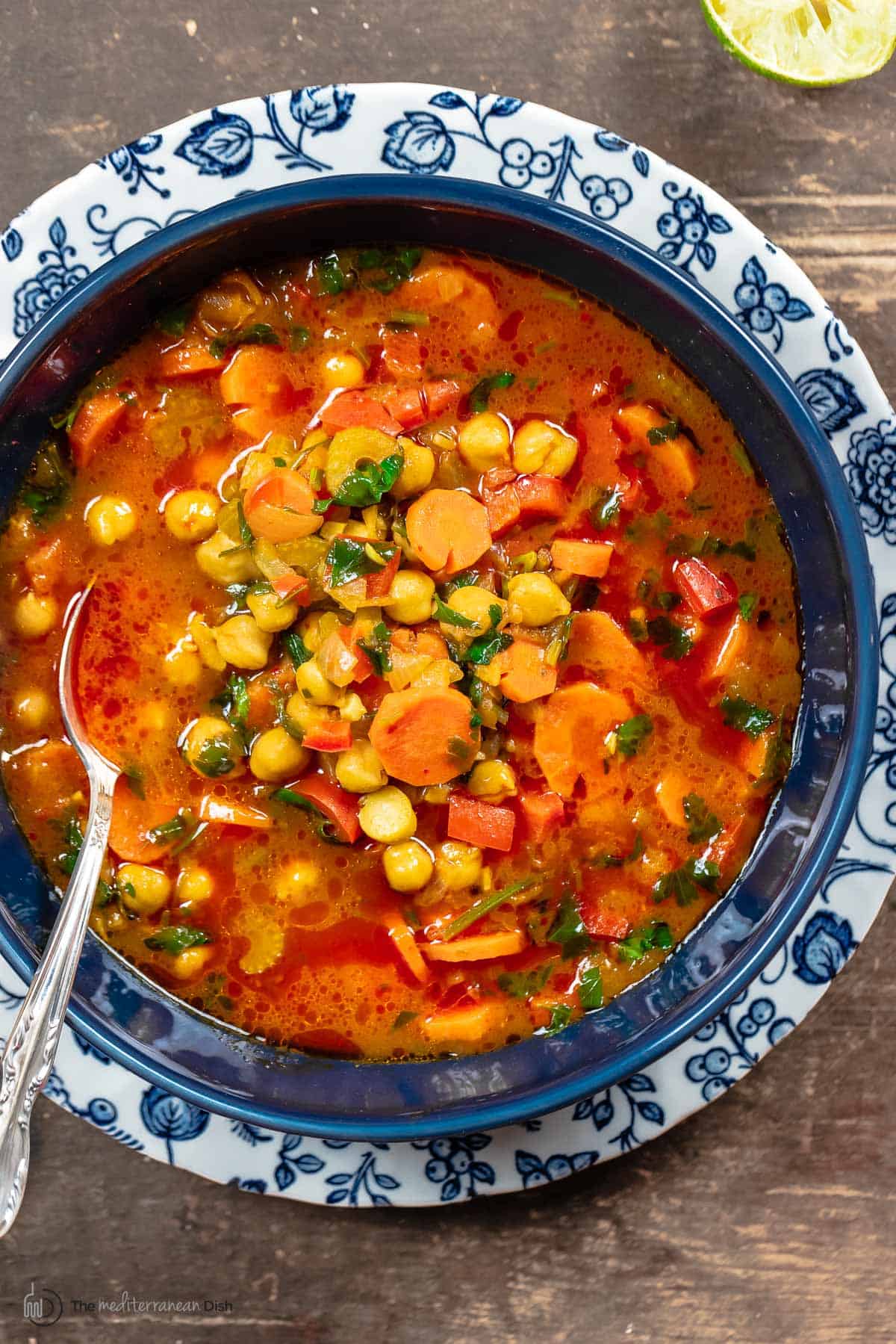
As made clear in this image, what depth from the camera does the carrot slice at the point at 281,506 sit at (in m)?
2.98

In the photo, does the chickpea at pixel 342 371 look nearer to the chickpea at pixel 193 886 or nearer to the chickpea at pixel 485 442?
the chickpea at pixel 485 442

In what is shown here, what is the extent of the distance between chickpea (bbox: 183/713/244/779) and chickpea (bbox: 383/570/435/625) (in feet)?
1.95

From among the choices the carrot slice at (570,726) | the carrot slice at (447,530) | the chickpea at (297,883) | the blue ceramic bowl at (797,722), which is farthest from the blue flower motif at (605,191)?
the chickpea at (297,883)

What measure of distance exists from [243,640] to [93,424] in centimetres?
76

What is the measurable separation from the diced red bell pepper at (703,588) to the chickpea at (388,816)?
3.31ft

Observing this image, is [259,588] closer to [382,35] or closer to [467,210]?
[467,210]

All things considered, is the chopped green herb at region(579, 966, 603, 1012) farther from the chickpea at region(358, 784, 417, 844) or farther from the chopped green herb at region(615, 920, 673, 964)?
the chickpea at region(358, 784, 417, 844)

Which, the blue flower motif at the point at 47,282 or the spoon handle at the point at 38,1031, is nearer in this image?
the spoon handle at the point at 38,1031

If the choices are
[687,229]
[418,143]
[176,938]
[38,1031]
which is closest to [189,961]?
[176,938]

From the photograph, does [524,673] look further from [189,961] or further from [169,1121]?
[169,1121]

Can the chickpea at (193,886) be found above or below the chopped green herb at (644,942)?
above

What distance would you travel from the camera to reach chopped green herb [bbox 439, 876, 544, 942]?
3.21 metres

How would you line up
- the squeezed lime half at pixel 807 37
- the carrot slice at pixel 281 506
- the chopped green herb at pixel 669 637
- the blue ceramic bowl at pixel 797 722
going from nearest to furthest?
1. the blue ceramic bowl at pixel 797 722
2. the carrot slice at pixel 281 506
3. the chopped green herb at pixel 669 637
4. the squeezed lime half at pixel 807 37

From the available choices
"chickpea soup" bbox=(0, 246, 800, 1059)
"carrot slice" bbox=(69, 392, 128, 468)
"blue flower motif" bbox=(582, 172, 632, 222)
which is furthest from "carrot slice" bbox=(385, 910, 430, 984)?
"blue flower motif" bbox=(582, 172, 632, 222)
